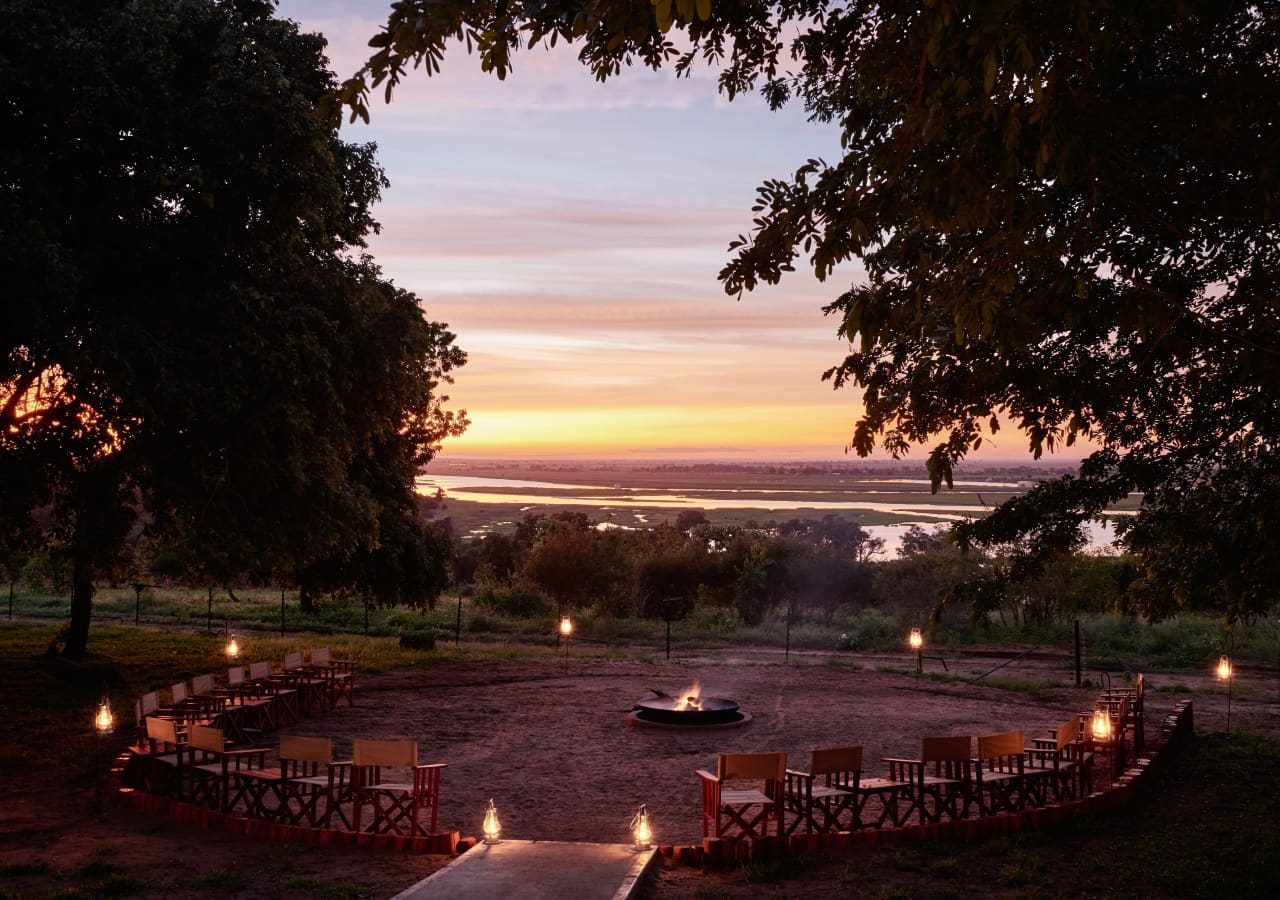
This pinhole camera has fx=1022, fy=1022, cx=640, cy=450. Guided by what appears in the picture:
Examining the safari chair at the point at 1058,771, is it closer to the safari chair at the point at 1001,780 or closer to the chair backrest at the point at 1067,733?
the chair backrest at the point at 1067,733

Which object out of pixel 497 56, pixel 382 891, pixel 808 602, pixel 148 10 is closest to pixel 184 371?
pixel 148 10

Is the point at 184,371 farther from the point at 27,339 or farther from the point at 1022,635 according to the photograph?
the point at 1022,635

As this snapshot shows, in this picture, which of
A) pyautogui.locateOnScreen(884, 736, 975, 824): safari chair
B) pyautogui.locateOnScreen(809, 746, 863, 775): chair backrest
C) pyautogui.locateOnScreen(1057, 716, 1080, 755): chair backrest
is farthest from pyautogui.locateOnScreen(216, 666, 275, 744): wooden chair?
pyautogui.locateOnScreen(1057, 716, 1080, 755): chair backrest

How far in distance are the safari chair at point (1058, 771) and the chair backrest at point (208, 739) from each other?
901cm

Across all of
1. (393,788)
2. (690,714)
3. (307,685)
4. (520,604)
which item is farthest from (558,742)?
(520,604)

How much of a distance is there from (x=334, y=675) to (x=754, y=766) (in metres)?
11.7

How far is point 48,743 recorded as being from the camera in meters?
15.0

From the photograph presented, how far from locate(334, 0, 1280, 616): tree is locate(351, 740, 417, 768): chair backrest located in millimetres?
5744

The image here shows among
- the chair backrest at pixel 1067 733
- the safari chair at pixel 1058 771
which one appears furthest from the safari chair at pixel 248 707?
the chair backrest at pixel 1067 733

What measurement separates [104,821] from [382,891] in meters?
4.18

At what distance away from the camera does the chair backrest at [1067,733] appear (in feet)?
39.4

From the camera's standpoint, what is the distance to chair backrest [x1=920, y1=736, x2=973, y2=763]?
1125cm

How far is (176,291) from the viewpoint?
52.1 ft

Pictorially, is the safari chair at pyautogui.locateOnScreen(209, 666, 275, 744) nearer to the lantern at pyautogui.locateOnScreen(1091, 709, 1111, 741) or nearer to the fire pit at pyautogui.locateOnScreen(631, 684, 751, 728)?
the fire pit at pyautogui.locateOnScreen(631, 684, 751, 728)
